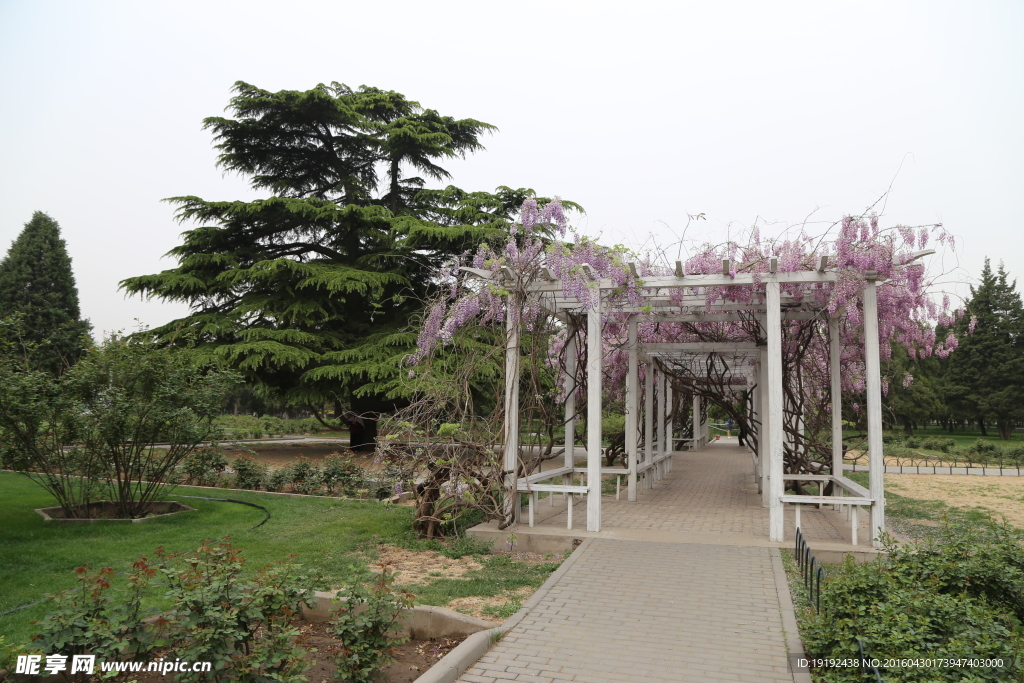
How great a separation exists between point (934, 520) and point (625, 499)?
446cm

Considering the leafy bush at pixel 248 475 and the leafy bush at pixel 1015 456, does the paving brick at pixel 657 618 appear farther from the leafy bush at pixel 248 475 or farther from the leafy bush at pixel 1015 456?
the leafy bush at pixel 1015 456

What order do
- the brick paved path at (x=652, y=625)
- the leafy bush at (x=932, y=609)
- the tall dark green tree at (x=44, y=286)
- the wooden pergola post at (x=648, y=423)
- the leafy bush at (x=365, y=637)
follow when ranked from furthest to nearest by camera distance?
the tall dark green tree at (x=44, y=286)
the wooden pergola post at (x=648, y=423)
the brick paved path at (x=652, y=625)
the leafy bush at (x=365, y=637)
the leafy bush at (x=932, y=609)

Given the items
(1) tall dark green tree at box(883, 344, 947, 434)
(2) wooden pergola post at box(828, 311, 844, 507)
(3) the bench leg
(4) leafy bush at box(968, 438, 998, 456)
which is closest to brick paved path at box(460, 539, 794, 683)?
(3) the bench leg

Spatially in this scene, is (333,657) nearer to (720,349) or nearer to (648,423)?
(720,349)

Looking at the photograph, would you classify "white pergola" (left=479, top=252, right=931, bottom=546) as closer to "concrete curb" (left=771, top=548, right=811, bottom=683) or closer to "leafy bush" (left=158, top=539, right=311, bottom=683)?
"concrete curb" (left=771, top=548, right=811, bottom=683)

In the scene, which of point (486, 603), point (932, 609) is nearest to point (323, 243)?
point (486, 603)

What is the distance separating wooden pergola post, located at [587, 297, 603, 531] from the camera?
7500mm

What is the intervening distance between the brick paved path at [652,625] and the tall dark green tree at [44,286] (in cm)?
3260

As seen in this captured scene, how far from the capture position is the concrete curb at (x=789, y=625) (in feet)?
12.4

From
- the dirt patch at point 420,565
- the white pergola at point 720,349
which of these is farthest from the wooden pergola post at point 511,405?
the dirt patch at point 420,565

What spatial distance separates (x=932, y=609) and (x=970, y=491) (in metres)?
12.2

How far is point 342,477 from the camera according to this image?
447 inches

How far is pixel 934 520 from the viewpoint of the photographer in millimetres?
9516

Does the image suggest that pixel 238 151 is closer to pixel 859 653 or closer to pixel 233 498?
pixel 233 498
